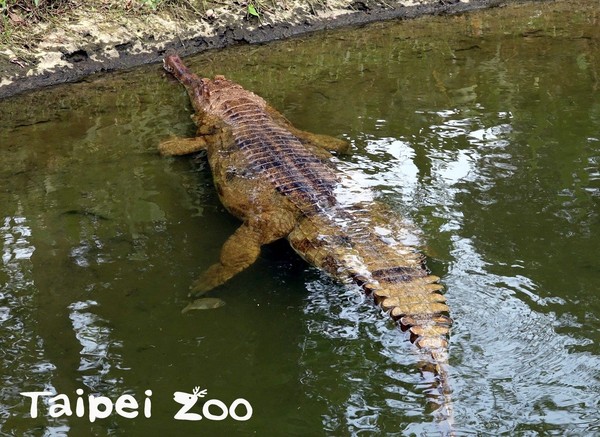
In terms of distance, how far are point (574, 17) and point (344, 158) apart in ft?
19.5

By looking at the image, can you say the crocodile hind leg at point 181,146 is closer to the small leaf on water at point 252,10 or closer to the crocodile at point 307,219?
the crocodile at point 307,219

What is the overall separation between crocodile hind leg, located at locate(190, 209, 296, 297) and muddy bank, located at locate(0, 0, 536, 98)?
4451 millimetres

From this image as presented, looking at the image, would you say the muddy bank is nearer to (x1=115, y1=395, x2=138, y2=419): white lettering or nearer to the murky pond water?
the murky pond water

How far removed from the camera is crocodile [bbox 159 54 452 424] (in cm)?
378

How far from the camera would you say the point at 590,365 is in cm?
345

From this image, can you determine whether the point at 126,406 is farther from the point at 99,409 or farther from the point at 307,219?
the point at 307,219

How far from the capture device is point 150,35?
8.95 meters

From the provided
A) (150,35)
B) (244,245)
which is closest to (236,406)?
(244,245)

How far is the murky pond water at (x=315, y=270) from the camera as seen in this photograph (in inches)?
132

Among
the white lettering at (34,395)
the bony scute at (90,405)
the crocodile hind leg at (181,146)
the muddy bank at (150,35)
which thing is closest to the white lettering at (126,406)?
the bony scute at (90,405)

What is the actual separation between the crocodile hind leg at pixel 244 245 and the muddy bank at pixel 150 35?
4451 mm

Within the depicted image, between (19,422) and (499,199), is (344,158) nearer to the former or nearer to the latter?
(499,199)

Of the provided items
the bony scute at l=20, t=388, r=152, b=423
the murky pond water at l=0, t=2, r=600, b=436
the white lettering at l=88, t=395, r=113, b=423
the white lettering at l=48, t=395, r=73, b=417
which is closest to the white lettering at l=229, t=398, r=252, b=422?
the murky pond water at l=0, t=2, r=600, b=436

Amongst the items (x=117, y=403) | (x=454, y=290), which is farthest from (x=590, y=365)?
(x=117, y=403)
